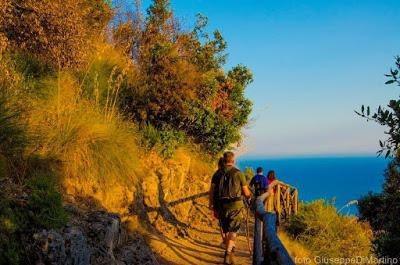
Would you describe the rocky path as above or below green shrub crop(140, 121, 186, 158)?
below

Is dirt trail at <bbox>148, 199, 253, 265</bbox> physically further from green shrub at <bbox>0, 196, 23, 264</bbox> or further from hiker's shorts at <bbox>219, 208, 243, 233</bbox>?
green shrub at <bbox>0, 196, 23, 264</bbox>

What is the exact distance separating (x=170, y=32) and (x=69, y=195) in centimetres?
1273

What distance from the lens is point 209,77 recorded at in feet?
45.2

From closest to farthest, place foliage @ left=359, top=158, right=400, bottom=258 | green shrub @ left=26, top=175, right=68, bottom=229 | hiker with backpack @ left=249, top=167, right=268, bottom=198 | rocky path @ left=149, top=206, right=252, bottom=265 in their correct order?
green shrub @ left=26, top=175, right=68, bottom=229 < foliage @ left=359, top=158, right=400, bottom=258 < rocky path @ left=149, top=206, right=252, bottom=265 < hiker with backpack @ left=249, top=167, right=268, bottom=198

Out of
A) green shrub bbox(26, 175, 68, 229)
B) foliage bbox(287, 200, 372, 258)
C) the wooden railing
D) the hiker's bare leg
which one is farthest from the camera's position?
foliage bbox(287, 200, 372, 258)

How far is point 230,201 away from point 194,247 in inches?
83.0

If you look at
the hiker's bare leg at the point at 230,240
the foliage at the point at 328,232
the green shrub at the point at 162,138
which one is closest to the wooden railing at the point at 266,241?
the hiker's bare leg at the point at 230,240

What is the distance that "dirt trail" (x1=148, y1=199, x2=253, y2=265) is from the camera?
7.88 metres

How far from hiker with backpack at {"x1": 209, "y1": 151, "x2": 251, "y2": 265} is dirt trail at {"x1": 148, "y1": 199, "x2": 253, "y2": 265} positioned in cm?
69

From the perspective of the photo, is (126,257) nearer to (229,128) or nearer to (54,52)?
(54,52)

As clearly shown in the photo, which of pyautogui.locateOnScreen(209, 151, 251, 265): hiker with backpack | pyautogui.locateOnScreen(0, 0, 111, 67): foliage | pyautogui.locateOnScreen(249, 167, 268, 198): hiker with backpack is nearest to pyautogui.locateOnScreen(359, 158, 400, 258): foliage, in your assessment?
pyautogui.locateOnScreen(209, 151, 251, 265): hiker with backpack

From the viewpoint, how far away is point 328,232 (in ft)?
42.8

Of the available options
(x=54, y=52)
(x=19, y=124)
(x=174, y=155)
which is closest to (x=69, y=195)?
(x=19, y=124)

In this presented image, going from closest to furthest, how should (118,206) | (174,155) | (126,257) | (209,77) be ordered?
1. (126,257)
2. (118,206)
3. (174,155)
4. (209,77)
